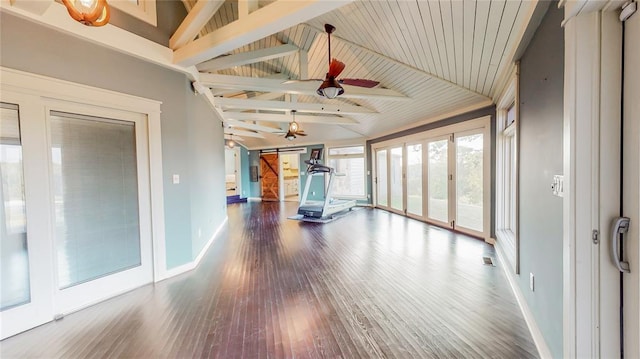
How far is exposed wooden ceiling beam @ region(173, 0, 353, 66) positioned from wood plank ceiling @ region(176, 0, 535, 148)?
0.17 metres

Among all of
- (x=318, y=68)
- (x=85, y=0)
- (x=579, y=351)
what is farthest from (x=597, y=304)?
(x=318, y=68)

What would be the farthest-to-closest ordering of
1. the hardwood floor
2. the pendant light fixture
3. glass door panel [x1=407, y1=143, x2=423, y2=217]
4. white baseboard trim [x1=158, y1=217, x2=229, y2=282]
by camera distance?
glass door panel [x1=407, y1=143, x2=423, y2=217], white baseboard trim [x1=158, y1=217, x2=229, y2=282], the hardwood floor, the pendant light fixture

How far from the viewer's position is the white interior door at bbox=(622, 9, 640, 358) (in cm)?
109

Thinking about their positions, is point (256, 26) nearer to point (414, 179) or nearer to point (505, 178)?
point (505, 178)

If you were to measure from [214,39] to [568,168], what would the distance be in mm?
3128

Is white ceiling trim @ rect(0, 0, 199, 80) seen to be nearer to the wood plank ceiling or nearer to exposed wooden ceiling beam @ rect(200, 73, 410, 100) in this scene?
exposed wooden ceiling beam @ rect(200, 73, 410, 100)

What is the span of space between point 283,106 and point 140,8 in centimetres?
287

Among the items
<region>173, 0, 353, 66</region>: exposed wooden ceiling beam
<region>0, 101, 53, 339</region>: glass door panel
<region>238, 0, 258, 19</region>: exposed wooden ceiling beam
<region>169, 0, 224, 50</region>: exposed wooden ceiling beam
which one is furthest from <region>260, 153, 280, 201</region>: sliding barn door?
<region>0, 101, 53, 339</region>: glass door panel

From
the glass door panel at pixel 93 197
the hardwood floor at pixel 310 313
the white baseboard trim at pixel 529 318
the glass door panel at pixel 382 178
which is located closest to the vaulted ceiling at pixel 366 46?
the glass door panel at pixel 93 197

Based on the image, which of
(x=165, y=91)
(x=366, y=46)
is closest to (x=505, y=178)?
(x=366, y=46)

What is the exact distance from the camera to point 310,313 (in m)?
2.33

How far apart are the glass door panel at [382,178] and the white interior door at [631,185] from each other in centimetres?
664

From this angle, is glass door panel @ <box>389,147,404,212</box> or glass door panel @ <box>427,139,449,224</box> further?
glass door panel @ <box>389,147,404,212</box>

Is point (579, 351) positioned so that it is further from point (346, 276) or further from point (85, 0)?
point (85, 0)
